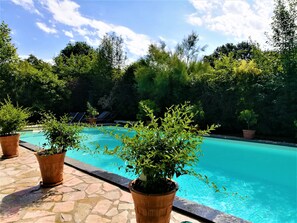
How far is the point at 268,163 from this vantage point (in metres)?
6.25

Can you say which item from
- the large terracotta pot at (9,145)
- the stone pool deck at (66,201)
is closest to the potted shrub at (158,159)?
the stone pool deck at (66,201)

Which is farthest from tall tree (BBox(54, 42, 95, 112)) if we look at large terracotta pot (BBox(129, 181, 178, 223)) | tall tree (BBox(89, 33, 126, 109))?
large terracotta pot (BBox(129, 181, 178, 223))

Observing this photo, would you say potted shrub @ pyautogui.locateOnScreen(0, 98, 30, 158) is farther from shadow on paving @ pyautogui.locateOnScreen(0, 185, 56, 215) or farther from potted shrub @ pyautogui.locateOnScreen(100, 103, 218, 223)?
potted shrub @ pyautogui.locateOnScreen(100, 103, 218, 223)

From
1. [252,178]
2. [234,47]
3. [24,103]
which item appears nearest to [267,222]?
[252,178]

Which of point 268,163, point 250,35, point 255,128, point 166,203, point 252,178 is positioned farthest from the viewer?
point 250,35

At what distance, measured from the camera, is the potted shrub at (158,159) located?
1914 mm

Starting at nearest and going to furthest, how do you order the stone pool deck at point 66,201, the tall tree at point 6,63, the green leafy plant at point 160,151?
the green leafy plant at point 160,151, the stone pool deck at point 66,201, the tall tree at point 6,63

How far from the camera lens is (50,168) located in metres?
3.48

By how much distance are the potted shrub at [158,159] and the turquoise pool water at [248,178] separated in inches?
35.6

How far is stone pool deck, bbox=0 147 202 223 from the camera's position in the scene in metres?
2.57

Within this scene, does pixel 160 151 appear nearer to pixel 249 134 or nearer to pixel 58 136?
pixel 58 136

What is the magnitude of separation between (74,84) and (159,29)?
23.8 feet

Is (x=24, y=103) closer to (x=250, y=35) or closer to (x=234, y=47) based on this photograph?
(x=250, y=35)

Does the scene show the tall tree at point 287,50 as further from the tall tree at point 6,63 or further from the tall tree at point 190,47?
the tall tree at point 6,63
